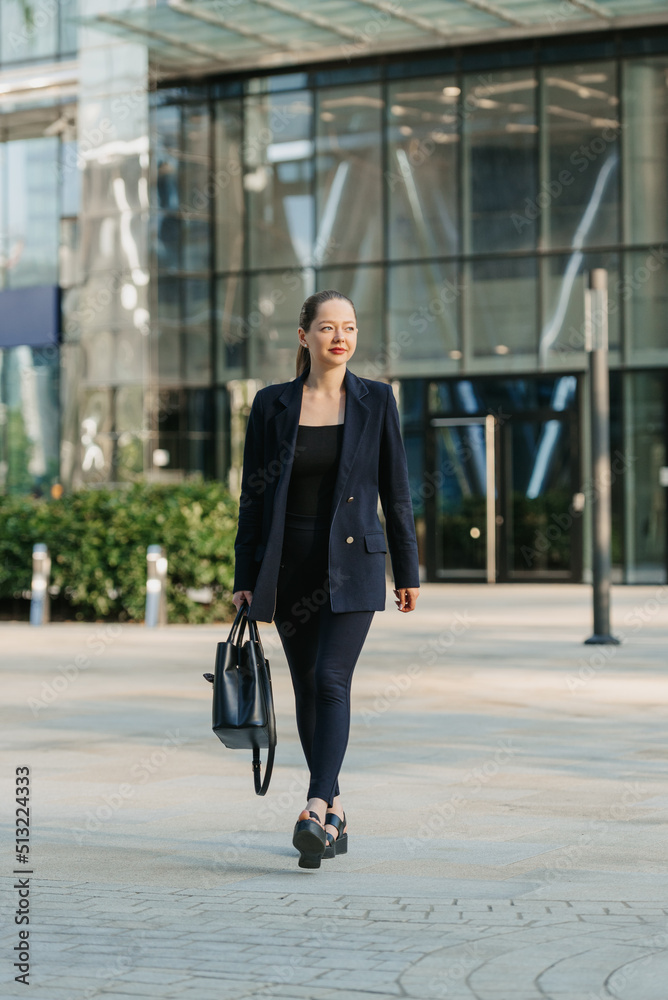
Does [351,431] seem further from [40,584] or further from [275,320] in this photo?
[275,320]

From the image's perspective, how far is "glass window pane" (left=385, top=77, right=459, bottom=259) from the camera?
23375 mm

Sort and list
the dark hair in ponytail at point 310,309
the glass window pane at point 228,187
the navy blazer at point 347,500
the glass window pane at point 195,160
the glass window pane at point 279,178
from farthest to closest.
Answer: the glass window pane at point 228,187
the glass window pane at point 195,160
the glass window pane at point 279,178
the dark hair in ponytail at point 310,309
the navy blazer at point 347,500

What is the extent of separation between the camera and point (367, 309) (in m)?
23.9

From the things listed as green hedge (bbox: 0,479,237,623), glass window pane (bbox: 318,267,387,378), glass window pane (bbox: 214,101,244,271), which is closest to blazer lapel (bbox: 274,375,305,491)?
green hedge (bbox: 0,479,237,623)

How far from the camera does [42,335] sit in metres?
27.4

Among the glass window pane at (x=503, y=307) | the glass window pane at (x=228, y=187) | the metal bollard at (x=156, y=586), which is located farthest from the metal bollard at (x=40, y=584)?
the glass window pane at (x=228, y=187)

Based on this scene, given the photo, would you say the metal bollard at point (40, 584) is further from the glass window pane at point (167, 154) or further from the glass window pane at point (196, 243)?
the glass window pane at point (167, 154)

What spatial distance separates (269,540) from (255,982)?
73.5 inches

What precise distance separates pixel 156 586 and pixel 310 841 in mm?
10855

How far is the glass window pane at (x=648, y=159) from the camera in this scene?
22.0 metres

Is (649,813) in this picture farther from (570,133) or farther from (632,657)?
(570,133)

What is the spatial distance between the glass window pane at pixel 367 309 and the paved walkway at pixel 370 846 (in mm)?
12654

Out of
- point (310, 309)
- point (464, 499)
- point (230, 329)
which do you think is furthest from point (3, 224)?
point (310, 309)

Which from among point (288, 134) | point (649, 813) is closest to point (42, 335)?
point (288, 134)
